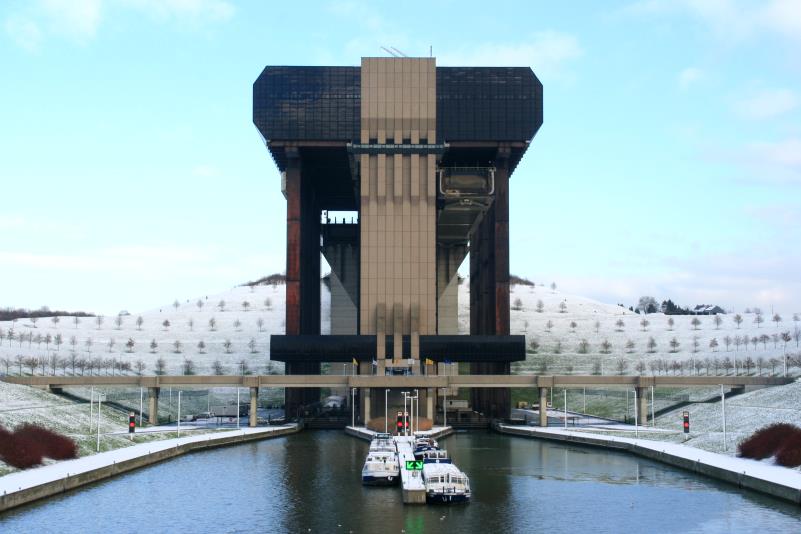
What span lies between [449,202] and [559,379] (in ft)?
146

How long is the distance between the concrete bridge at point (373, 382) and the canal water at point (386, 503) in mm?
43083

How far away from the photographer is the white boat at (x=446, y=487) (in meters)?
63.2

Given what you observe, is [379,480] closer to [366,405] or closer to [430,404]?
[366,405]

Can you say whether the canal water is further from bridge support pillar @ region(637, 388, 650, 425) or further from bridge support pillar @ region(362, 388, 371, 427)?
bridge support pillar @ region(362, 388, 371, 427)

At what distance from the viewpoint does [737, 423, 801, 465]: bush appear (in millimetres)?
79188

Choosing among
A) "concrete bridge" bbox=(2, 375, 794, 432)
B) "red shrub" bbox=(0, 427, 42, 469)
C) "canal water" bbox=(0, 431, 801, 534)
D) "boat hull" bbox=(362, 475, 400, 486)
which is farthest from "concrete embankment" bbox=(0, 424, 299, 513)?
"concrete bridge" bbox=(2, 375, 794, 432)

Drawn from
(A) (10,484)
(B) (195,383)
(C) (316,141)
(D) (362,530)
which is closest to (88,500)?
(A) (10,484)

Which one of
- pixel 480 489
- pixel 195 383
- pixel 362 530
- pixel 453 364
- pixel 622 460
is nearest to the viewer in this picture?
pixel 362 530

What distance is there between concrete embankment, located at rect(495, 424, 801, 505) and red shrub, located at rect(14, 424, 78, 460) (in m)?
55.6

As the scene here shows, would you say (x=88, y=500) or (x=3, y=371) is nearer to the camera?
(x=88, y=500)

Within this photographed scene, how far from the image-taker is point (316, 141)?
157375 mm

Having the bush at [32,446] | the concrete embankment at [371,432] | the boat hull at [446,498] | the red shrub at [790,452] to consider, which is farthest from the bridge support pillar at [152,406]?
the red shrub at [790,452]

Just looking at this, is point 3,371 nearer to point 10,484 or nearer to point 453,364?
point 453,364

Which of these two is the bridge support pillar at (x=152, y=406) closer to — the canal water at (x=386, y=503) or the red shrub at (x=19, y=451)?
the canal water at (x=386, y=503)
